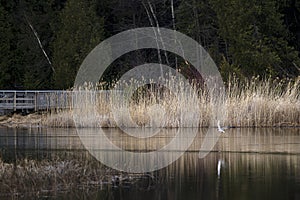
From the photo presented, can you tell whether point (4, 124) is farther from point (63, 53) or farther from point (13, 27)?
point (13, 27)

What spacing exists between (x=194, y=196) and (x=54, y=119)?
55.6ft

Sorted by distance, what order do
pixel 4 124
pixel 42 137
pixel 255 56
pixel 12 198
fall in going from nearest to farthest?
pixel 12 198 → pixel 42 137 → pixel 4 124 → pixel 255 56

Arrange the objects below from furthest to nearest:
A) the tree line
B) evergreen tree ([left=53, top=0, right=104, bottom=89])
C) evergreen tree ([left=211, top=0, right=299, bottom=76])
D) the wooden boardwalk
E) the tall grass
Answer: evergreen tree ([left=53, top=0, right=104, bottom=89]) → the tree line → evergreen tree ([left=211, top=0, right=299, bottom=76]) → the wooden boardwalk → the tall grass

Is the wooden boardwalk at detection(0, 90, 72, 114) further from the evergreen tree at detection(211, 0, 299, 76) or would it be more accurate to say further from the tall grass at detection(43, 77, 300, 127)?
the evergreen tree at detection(211, 0, 299, 76)

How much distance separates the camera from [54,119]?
2602cm

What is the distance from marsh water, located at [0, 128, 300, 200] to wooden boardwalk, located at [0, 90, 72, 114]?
8333mm

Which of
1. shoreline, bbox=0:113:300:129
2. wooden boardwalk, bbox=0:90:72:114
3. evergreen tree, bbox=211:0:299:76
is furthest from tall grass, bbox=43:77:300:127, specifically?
evergreen tree, bbox=211:0:299:76

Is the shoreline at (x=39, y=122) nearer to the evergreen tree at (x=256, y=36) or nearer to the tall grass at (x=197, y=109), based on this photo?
the tall grass at (x=197, y=109)

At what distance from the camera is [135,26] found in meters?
39.1

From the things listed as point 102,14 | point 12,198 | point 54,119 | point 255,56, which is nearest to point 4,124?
point 54,119

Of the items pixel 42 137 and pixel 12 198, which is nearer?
pixel 12 198

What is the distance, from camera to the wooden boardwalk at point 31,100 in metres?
30.1

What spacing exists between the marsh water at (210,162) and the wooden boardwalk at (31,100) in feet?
27.3

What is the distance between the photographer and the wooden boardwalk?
30.1 m
